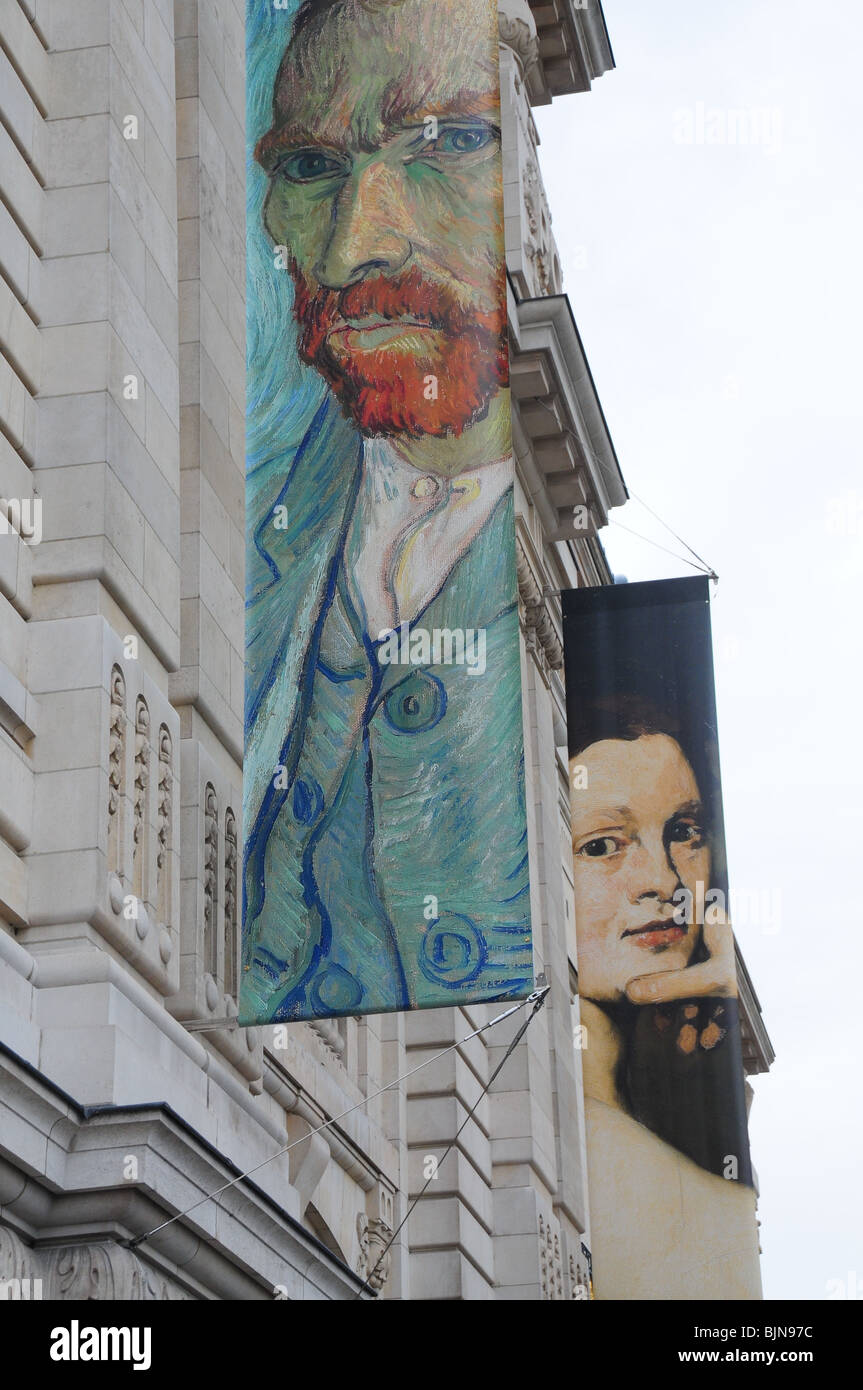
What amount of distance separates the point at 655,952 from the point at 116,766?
7723mm

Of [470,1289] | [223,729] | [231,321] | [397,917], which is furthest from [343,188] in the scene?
[470,1289]

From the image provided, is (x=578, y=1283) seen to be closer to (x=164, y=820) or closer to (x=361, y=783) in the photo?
(x=164, y=820)

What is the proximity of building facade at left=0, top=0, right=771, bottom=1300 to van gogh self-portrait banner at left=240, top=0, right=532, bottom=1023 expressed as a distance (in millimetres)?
809

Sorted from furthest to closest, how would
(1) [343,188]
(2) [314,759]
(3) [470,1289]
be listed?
(3) [470,1289] < (1) [343,188] < (2) [314,759]

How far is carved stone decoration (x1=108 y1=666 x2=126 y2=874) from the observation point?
14.2 meters

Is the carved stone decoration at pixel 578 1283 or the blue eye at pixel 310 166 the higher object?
the blue eye at pixel 310 166

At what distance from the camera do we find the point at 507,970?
13961 millimetres

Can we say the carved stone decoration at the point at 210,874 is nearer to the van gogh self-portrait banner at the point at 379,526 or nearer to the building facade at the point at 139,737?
the building facade at the point at 139,737

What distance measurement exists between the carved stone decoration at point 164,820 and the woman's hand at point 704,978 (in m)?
6.53

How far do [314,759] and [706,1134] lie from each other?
6.75 metres

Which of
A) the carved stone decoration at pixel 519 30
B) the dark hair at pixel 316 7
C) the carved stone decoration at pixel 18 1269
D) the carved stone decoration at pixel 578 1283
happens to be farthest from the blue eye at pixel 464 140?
the carved stone decoration at pixel 578 1283

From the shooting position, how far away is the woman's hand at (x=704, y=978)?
789 inches

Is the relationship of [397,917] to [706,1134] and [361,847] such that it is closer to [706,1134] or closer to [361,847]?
[361,847]

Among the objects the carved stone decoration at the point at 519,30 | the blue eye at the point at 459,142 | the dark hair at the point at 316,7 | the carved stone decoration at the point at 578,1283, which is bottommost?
the carved stone decoration at the point at 578,1283
